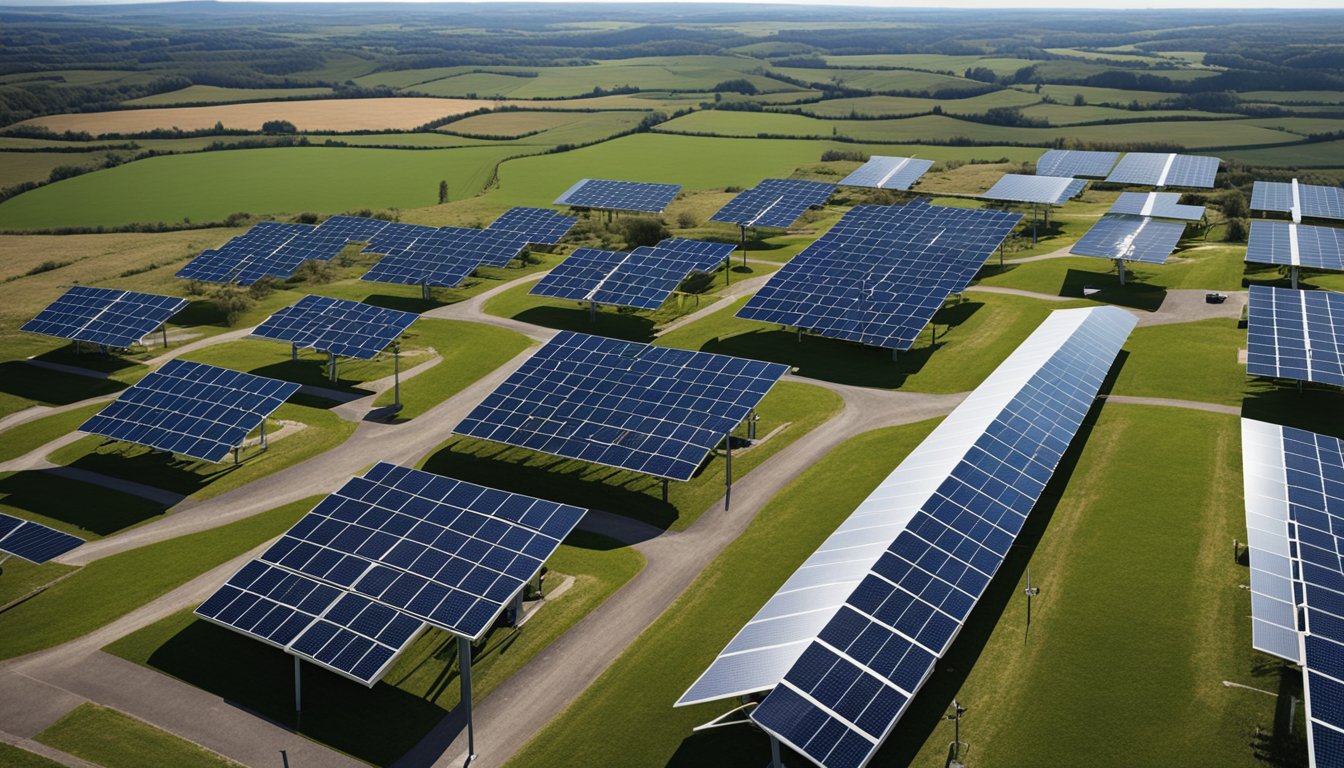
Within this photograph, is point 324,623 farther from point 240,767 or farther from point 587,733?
point 587,733

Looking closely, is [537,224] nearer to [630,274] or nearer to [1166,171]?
[630,274]

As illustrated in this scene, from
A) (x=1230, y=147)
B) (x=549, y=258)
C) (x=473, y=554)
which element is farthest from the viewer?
(x=1230, y=147)

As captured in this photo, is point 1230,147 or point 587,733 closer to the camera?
point 587,733

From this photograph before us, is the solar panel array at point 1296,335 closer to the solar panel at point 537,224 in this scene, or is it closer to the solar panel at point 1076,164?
the solar panel at point 1076,164

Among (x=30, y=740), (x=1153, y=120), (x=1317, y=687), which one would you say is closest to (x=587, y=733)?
(x=30, y=740)

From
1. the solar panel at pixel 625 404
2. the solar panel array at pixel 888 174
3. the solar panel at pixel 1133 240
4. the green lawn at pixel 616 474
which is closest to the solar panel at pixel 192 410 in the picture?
the green lawn at pixel 616 474

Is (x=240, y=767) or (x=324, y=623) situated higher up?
(x=324, y=623)
